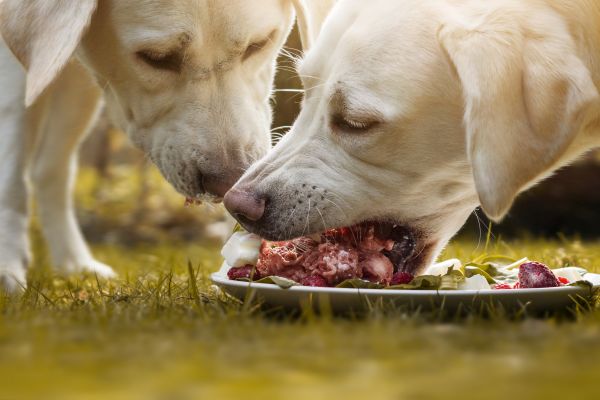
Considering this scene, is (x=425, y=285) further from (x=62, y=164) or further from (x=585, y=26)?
(x=62, y=164)

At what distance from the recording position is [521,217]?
9.52 m

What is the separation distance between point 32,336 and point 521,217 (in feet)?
26.2

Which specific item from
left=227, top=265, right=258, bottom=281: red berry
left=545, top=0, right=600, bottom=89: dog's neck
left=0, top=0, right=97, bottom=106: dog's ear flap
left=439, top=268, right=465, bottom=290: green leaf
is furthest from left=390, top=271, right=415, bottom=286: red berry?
left=0, top=0, right=97, bottom=106: dog's ear flap

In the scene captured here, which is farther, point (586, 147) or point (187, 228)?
point (187, 228)

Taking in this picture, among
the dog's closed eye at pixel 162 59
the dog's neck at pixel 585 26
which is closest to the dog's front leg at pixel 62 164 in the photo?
the dog's closed eye at pixel 162 59

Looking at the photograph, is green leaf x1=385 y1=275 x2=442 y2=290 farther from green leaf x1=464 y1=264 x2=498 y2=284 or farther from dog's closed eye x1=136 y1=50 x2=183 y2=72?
dog's closed eye x1=136 y1=50 x2=183 y2=72

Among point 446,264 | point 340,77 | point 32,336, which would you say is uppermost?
point 340,77

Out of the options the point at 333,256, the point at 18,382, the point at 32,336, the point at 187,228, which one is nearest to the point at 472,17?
the point at 333,256

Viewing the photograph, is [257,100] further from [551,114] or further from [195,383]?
[195,383]

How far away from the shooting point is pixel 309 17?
420 centimetres

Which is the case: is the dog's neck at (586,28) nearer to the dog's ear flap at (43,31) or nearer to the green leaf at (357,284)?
the green leaf at (357,284)

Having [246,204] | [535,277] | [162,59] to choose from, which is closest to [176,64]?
[162,59]

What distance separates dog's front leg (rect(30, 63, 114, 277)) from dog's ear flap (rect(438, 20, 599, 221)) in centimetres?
339

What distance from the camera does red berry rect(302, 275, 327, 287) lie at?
2816mm
